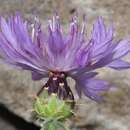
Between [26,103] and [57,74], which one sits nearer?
[57,74]

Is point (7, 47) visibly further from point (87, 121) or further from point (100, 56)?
point (87, 121)

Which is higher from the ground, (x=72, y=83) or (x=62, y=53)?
(x=62, y=53)

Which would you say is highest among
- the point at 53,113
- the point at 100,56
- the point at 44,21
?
the point at 100,56

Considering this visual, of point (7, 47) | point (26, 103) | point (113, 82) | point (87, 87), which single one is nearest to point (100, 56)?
point (87, 87)

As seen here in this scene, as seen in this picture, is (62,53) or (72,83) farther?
(72,83)

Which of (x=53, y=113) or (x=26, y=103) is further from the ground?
(x=53, y=113)

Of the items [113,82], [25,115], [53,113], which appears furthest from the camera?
[25,115]

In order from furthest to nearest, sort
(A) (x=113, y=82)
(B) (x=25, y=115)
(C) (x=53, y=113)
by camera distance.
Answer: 1. (B) (x=25, y=115)
2. (A) (x=113, y=82)
3. (C) (x=53, y=113)
